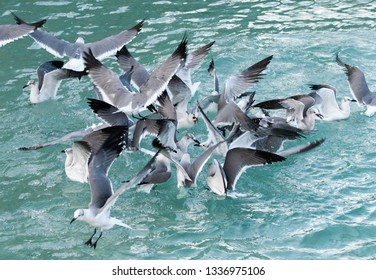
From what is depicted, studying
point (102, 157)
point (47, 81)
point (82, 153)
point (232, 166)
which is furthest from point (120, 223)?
point (47, 81)

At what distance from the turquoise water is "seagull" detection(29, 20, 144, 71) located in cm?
45

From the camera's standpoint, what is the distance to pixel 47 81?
9695 millimetres

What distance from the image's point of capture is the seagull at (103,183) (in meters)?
6.45

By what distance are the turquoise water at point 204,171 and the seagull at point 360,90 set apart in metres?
0.17

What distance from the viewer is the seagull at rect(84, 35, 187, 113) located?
27.3ft

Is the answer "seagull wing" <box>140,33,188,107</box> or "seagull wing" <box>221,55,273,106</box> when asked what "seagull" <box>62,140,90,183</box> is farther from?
"seagull wing" <box>221,55,273,106</box>

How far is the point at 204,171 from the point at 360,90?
2.41 metres

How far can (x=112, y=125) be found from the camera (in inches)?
316

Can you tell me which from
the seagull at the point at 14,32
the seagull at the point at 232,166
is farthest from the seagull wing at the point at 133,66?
the seagull at the point at 232,166

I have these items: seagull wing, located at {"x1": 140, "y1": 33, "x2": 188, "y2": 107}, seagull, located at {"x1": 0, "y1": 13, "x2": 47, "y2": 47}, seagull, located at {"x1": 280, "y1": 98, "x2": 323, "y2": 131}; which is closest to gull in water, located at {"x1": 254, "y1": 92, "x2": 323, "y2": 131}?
seagull, located at {"x1": 280, "y1": 98, "x2": 323, "y2": 131}

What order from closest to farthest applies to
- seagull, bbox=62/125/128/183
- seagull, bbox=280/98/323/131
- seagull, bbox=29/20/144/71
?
seagull, bbox=62/125/128/183
seagull, bbox=280/98/323/131
seagull, bbox=29/20/144/71

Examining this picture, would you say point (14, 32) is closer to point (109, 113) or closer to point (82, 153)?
point (109, 113)

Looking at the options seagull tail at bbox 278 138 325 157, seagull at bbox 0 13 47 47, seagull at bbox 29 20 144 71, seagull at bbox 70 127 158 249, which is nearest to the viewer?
seagull at bbox 70 127 158 249

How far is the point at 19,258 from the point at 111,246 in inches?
32.1
